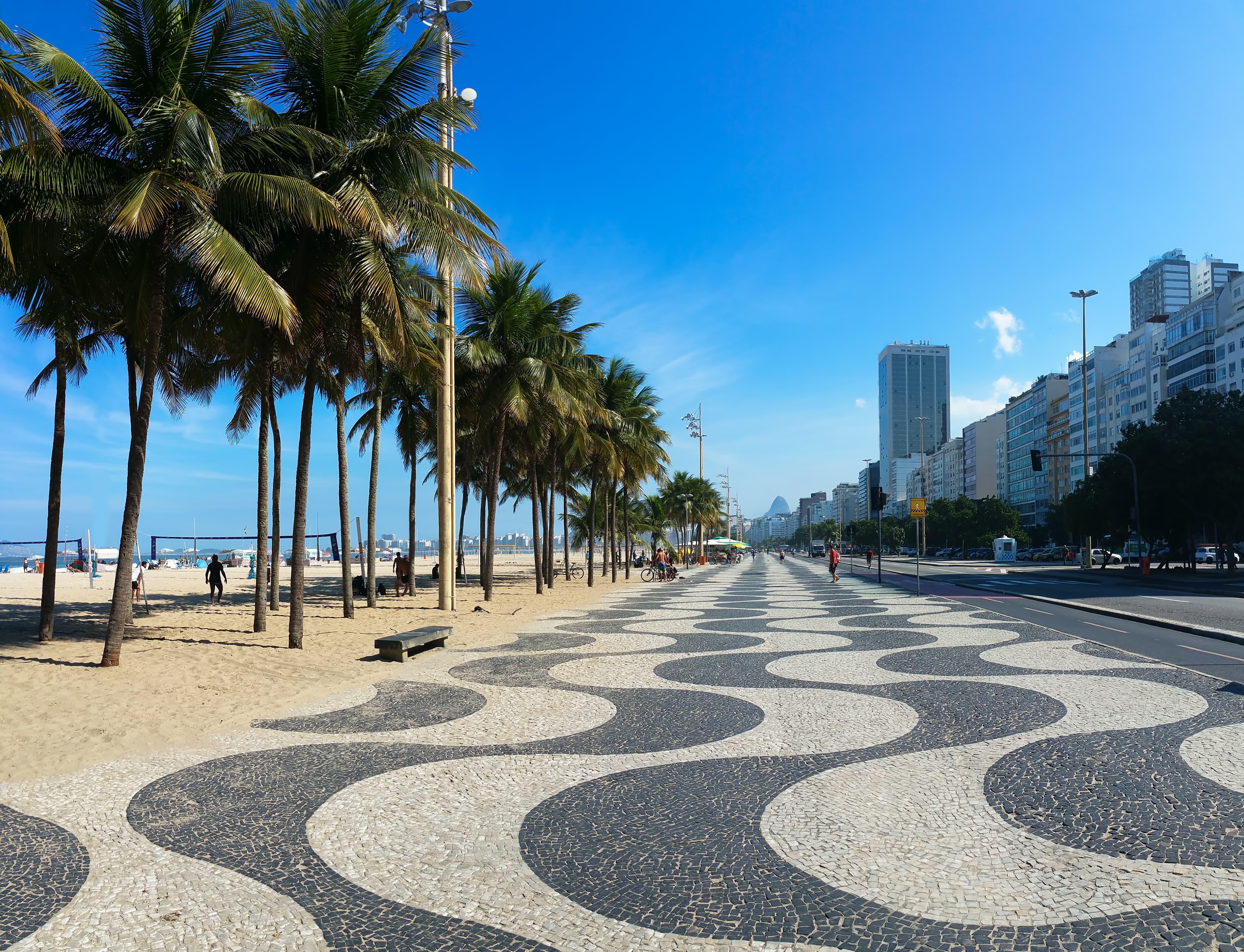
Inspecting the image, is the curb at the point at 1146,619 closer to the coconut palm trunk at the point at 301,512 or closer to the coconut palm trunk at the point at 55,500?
the coconut palm trunk at the point at 301,512

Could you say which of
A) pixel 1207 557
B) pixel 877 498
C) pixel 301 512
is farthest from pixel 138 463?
pixel 1207 557

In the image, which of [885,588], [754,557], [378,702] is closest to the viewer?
[378,702]

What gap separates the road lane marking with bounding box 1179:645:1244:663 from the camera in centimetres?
1138

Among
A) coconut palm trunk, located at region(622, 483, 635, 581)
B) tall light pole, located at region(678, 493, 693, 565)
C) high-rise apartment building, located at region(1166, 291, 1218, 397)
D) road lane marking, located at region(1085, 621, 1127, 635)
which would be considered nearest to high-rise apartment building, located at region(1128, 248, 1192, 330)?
high-rise apartment building, located at region(1166, 291, 1218, 397)

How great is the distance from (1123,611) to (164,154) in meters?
21.9

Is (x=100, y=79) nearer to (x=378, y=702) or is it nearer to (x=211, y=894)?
(x=378, y=702)

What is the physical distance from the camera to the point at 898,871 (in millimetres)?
4250

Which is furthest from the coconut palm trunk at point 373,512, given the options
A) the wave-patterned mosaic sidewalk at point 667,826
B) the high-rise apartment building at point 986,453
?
the high-rise apartment building at point 986,453

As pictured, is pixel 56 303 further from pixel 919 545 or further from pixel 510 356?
pixel 919 545

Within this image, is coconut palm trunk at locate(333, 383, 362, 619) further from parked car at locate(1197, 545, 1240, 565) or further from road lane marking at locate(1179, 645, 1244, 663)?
parked car at locate(1197, 545, 1240, 565)

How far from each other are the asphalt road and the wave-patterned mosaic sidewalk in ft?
8.66

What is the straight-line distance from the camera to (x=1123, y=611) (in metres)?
19.6

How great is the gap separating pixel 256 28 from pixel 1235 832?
45.3 feet

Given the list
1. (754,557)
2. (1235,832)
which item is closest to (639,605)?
(1235,832)
